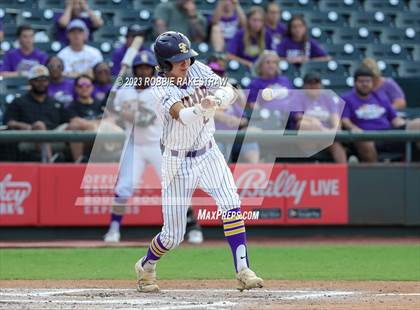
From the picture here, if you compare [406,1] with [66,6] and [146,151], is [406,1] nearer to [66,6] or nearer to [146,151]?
[66,6]

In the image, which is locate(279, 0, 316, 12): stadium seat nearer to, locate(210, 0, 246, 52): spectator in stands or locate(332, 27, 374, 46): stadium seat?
locate(332, 27, 374, 46): stadium seat

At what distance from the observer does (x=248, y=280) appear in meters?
6.58

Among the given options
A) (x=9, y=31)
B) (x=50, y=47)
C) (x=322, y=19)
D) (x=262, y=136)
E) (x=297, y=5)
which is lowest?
(x=262, y=136)

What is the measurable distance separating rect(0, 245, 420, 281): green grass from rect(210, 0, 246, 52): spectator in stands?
4.12 m

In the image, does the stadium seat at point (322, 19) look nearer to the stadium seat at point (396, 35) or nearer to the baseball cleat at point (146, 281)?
the stadium seat at point (396, 35)

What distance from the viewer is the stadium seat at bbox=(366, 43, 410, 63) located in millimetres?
14766

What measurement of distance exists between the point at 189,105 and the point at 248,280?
133 centimetres

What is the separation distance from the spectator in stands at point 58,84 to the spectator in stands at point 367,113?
337 cm

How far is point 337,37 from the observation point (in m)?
15.0

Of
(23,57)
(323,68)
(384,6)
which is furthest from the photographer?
(384,6)

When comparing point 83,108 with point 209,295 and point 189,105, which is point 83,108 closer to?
point 189,105

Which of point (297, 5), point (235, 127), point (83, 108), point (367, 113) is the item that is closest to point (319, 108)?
point (367, 113)

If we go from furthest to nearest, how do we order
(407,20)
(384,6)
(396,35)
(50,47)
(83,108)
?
(384,6), (407,20), (396,35), (50,47), (83,108)

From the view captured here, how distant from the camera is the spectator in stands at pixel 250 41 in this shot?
13.1 m
